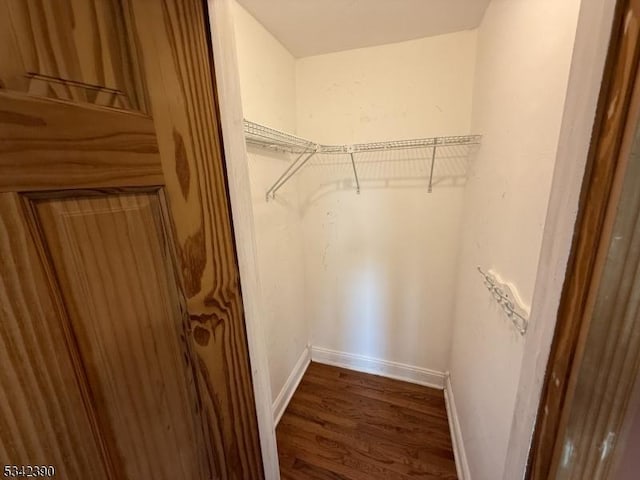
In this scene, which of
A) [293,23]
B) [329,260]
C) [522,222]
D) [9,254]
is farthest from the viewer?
[329,260]

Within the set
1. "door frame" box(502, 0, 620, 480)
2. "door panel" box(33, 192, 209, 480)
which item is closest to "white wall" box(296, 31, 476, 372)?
"door frame" box(502, 0, 620, 480)

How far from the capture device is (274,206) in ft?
5.17

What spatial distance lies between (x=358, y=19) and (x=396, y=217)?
109 cm

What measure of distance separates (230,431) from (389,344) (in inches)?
59.8

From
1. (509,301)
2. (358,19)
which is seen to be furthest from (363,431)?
(358,19)

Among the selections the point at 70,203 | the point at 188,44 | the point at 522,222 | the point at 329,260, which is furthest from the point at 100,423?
the point at 329,260

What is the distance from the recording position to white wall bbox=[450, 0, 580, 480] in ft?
2.22

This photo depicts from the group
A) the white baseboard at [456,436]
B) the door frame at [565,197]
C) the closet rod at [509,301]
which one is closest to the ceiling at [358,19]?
the door frame at [565,197]

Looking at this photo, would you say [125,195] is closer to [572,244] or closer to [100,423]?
[100,423]

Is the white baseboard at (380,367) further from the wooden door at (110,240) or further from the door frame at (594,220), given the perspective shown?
the wooden door at (110,240)

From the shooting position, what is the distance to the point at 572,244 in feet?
1.54

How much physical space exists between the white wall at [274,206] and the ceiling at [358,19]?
0.11 m

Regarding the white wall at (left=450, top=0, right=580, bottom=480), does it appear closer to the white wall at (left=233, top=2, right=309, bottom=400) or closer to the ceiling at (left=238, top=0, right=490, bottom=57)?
the ceiling at (left=238, top=0, right=490, bottom=57)

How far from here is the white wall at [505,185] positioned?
2.22 ft
